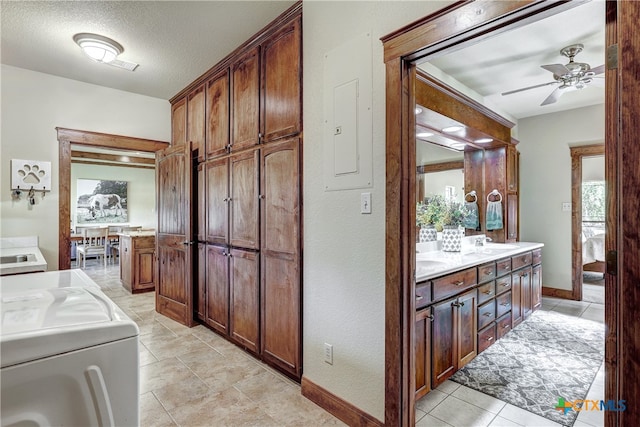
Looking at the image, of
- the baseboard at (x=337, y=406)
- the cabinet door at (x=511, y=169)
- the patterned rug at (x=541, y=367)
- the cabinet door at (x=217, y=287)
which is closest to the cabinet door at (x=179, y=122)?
the cabinet door at (x=217, y=287)

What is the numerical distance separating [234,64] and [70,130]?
2.08m

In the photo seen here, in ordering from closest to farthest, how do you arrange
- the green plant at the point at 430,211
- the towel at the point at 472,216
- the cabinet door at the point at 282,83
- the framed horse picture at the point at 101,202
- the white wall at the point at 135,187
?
1. the cabinet door at the point at 282,83
2. the green plant at the point at 430,211
3. the towel at the point at 472,216
4. the framed horse picture at the point at 101,202
5. the white wall at the point at 135,187

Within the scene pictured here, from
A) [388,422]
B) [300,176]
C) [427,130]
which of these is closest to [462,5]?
[300,176]

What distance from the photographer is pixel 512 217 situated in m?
4.21

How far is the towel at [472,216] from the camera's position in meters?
3.96

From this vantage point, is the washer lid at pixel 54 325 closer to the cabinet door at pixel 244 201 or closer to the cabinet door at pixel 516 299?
the cabinet door at pixel 244 201

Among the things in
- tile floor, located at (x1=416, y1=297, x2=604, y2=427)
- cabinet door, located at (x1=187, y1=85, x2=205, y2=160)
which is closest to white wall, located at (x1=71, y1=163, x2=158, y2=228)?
cabinet door, located at (x1=187, y1=85, x2=205, y2=160)

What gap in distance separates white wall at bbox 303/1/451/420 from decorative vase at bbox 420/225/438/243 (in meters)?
1.48

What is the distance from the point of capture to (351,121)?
1840mm

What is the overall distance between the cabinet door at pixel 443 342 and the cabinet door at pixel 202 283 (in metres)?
2.33

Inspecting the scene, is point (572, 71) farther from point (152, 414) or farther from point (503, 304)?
point (152, 414)

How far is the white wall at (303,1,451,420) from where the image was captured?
5.56 ft

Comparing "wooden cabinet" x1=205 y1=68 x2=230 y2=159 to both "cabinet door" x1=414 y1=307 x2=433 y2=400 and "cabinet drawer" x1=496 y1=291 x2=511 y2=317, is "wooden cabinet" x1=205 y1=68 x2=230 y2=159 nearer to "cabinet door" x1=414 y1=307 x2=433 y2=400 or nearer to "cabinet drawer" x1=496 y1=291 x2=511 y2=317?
"cabinet door" x1=414 y1=307 x2=433 y2=400

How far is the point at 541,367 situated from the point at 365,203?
209cm
